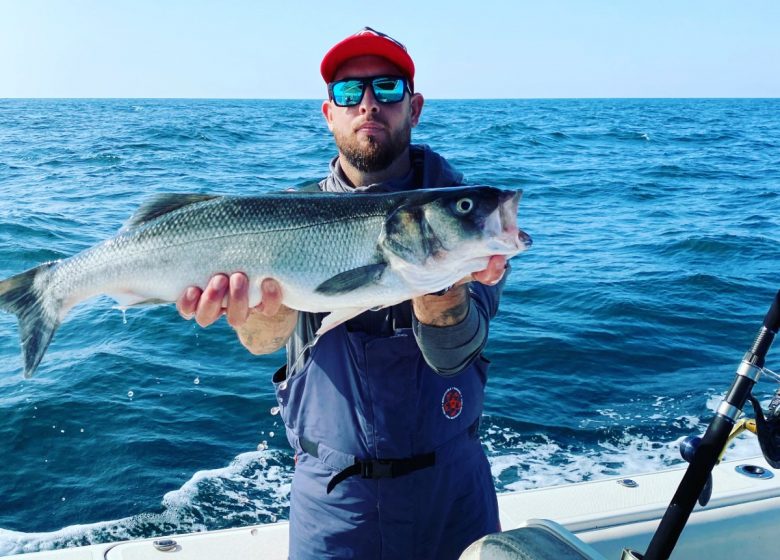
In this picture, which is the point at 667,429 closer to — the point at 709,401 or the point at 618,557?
the point at 709,401

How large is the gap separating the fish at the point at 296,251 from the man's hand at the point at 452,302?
4 cm

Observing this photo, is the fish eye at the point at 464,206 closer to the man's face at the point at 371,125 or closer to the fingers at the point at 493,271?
the fingers at the point at 493,271

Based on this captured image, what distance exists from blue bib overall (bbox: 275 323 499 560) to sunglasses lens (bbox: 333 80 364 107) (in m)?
1.21

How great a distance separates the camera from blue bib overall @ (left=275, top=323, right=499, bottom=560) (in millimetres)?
3256

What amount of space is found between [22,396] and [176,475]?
2658 mm

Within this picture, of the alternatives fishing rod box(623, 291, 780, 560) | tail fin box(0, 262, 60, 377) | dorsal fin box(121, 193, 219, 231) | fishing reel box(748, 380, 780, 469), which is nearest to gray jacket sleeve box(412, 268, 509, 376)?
fishing rod box(623, 291, 780, 560)

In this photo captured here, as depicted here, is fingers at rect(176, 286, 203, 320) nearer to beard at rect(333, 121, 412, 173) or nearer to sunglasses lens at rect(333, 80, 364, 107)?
beard at rect(333, 121, 412, 173)

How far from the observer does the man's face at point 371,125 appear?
360 cm

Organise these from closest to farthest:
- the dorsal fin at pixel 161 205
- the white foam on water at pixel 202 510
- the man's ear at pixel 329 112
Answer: the dorsal fin at pixel 161 205
the man's ear at pixel 329 112
the white foam on water at pixel 202 510

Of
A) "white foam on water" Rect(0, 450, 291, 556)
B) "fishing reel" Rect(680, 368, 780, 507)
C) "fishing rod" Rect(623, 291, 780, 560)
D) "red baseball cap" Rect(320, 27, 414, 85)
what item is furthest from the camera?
"white foam on water" Rect(0, 450, 291, 556)

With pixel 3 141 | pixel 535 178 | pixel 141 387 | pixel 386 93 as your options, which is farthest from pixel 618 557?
pixel 3 141

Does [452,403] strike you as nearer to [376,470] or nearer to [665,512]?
[376,470]

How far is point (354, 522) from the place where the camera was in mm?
3250

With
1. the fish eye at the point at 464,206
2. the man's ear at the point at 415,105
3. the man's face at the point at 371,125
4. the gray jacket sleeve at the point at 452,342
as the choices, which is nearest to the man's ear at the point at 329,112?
the man's face at the point at 371,125
